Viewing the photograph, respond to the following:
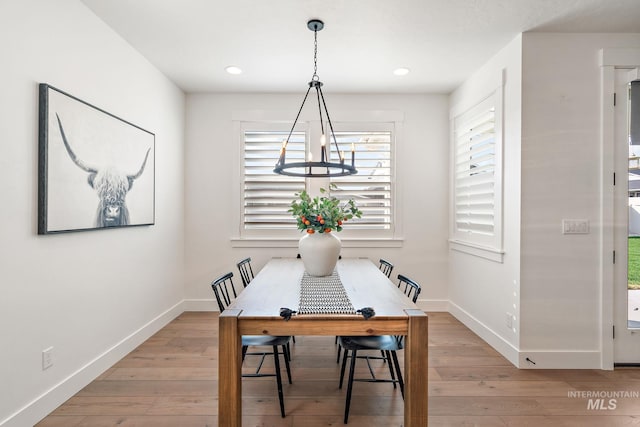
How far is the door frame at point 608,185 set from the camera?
2727 millimetres

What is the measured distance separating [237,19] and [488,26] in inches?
76.2

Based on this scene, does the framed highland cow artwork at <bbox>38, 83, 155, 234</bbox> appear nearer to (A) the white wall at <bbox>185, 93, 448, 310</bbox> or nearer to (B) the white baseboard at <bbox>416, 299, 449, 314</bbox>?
(A) the white wall at <bbox>185, 93, 448, 310</bbox>

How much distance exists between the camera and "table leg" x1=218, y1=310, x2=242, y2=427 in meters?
1.71

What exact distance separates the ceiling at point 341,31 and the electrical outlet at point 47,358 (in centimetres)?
232

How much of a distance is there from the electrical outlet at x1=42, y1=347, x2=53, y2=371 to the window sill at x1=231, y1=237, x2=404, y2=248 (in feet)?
7.32

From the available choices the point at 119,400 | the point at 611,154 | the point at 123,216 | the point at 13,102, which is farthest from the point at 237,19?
the point at 611,154

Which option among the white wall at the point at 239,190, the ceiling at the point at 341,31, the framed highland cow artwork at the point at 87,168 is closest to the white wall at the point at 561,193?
the ceiling at the point at 341,31

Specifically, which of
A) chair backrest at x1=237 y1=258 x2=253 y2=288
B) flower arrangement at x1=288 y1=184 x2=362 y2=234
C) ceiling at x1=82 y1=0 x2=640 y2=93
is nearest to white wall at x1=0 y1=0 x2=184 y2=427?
ceiling at x1=82 y1=0 x2=640 y2=93

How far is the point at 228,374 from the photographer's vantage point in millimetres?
1710

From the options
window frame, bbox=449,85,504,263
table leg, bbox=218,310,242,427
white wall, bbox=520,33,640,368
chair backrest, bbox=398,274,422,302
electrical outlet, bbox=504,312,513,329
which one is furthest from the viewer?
window frame, bbox=449,85,504,263

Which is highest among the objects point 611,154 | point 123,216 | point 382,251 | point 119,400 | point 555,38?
point 555,38

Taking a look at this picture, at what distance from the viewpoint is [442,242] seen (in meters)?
4.26

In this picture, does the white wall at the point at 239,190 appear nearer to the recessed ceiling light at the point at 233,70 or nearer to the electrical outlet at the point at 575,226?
the recessed ceiling light at the point at 233,70

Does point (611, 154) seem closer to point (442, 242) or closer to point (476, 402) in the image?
point (442, 242)
